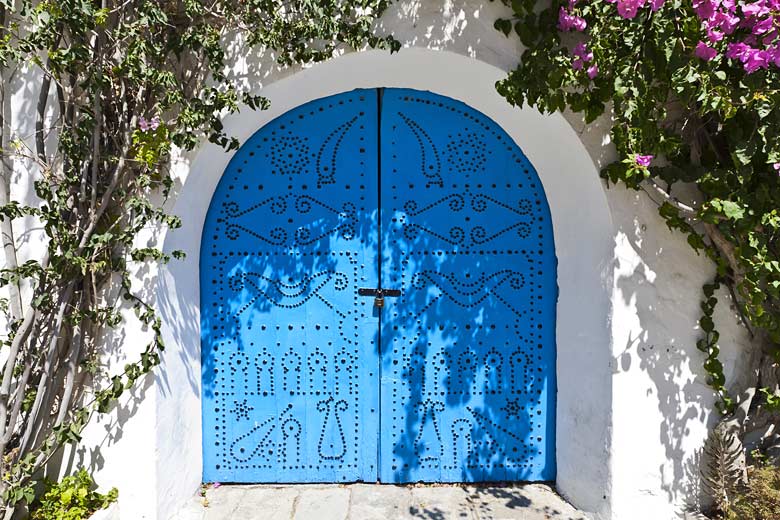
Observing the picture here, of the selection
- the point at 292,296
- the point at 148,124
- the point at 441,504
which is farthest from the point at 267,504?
Answer: the point at 148,124

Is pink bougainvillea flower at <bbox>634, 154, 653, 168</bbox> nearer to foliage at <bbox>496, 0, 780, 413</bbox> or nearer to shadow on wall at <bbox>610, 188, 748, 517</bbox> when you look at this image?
Result: foliage at <bbox>496, 0, 780, 413</bbox>

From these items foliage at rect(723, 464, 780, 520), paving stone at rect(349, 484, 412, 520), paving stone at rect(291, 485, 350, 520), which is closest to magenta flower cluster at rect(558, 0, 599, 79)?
foliage at rect(723, 464, 780, 520)

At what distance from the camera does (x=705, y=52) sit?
2.49m

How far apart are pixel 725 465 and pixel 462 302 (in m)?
1.46

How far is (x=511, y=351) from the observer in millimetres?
3494

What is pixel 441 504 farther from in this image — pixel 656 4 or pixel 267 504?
pixel 656 4

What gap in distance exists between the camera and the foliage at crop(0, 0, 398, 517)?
266 centimetres

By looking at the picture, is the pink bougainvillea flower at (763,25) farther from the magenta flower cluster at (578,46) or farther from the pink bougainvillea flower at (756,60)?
the magenta flower cluster at (578,46)

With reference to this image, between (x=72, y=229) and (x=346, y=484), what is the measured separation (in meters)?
1.94

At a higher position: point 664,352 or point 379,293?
point 379,293

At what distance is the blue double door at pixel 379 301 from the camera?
11.1 feet

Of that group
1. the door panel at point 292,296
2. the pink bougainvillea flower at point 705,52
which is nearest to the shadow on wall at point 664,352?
the pink bougainvillea flower at point 705,52

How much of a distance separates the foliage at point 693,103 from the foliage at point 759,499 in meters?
0.32

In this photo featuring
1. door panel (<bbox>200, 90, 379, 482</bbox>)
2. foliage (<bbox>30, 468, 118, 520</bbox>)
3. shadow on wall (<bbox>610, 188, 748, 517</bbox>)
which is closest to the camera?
foliage (<bbox>30, 468, 118, 520</bbox>)
